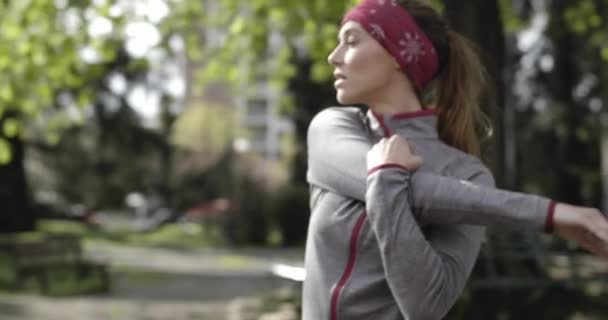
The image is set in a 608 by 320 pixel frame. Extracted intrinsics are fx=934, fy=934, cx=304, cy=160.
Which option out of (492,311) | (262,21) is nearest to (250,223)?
(262,21)

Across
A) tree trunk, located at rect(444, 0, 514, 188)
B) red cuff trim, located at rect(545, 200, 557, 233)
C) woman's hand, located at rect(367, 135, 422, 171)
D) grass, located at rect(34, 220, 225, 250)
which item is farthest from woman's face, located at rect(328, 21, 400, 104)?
grass, located at rect(34, 220, 225, 250)

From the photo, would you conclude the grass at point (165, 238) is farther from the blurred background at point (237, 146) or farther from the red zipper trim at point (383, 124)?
the red zipper trim at point (383, 124)

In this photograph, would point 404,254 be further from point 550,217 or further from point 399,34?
point 399,34

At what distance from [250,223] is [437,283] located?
2405cm

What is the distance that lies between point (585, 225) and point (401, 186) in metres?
0.35

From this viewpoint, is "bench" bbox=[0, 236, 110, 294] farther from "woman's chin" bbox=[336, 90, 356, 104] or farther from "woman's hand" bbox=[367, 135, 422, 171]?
"woman's hand" bbox=[367, 135, 422, 171]

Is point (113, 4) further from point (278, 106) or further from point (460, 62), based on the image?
point (460, 62)

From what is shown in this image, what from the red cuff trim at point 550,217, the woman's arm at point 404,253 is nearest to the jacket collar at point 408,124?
the woman's arm at point 404,253

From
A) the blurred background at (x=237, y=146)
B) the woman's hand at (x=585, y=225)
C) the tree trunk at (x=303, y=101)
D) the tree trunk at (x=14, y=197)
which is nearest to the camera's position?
the woman's hand at (x=585, y=225)

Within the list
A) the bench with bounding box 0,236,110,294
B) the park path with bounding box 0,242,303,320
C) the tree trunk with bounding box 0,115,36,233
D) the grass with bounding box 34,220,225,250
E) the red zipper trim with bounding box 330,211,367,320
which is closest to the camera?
the red zipper trim with bounding box 330,211,367,320

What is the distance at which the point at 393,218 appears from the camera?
1.75 metres

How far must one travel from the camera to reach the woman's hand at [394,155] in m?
1.80

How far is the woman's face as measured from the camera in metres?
2.02

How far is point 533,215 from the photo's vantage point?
5.44 feet
